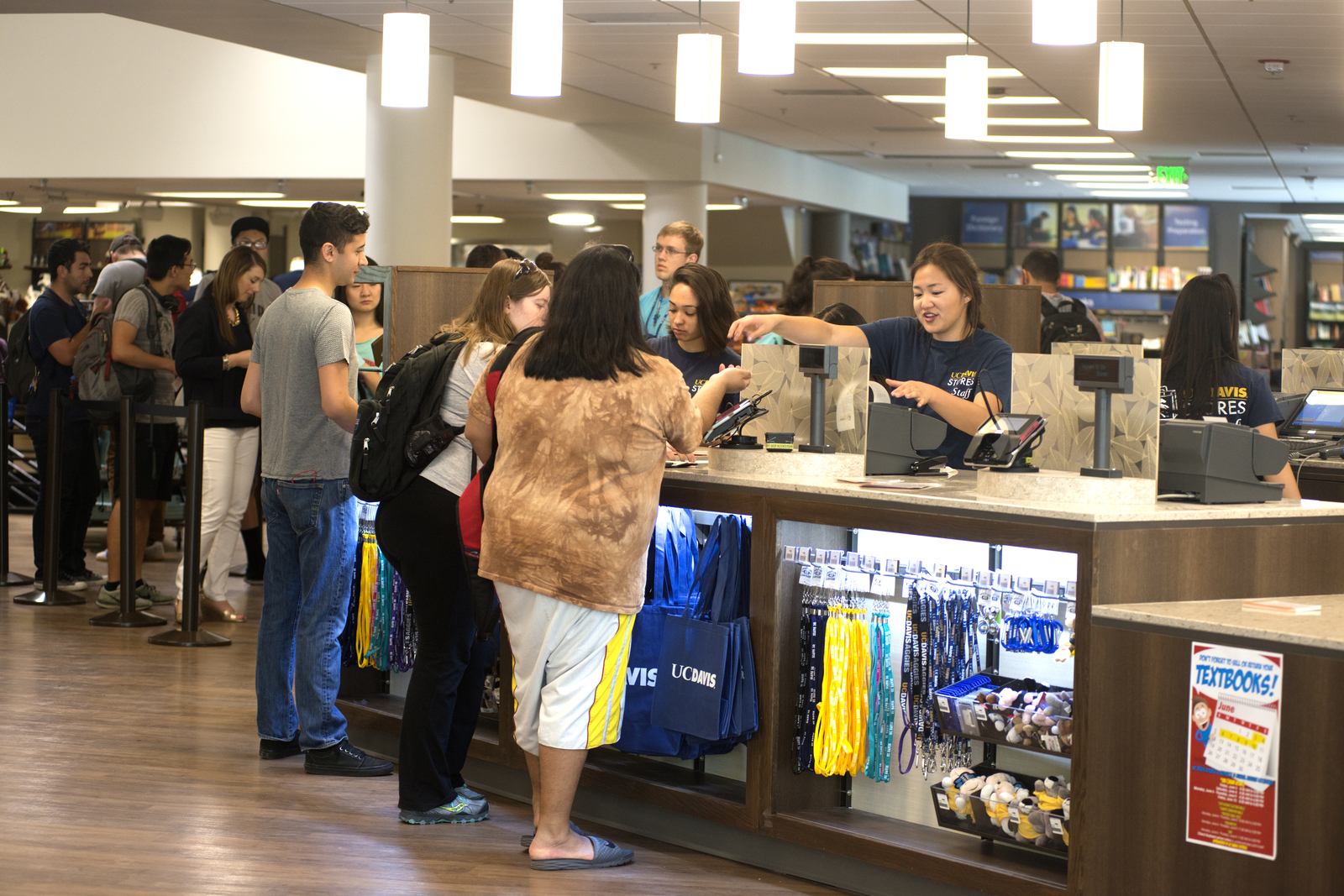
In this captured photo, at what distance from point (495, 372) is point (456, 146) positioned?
10027 millimetres

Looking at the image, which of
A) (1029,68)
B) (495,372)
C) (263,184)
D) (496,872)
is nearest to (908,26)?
(1029,68)

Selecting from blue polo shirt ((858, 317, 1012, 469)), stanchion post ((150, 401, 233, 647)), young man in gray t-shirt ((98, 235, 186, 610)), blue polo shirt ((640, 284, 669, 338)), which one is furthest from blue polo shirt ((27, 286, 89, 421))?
blue polo shirt ((858, 317, 1012, 469))

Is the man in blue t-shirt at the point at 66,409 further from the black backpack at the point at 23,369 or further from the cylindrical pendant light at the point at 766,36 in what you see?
the cylindrical pendant light at the point at 766,36

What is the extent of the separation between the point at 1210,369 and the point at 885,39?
4.33 metres

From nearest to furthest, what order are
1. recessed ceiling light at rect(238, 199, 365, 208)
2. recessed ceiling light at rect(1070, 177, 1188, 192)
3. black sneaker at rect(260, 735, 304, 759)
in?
black sneaker at rect(260, 735, 304, 759) < recessed ceiling light at rect(238, 199, 365, 208) < recessed ceiling light at rect(1070, 177, 1188, 192)

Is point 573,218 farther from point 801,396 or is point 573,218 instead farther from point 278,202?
point 801,396

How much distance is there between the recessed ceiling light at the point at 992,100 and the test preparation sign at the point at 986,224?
9.07m

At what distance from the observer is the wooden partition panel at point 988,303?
6188 mm

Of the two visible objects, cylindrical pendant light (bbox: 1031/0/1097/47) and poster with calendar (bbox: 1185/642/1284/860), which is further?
cylindrical pendant light (bbox: 1031/0/1097/47)

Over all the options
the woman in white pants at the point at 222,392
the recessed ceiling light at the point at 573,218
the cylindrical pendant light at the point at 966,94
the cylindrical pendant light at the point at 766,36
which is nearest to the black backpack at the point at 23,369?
the woman in white pants at the point at 222,392

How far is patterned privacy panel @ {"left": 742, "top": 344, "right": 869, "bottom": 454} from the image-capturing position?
3.80 meters

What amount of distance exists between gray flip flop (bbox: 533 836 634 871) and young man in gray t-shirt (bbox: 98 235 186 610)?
12.4ft

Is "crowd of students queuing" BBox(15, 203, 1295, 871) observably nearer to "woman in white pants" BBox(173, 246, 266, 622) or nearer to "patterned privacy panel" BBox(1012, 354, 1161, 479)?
"woman in white pants" BBox(173, 246, 266, 622)

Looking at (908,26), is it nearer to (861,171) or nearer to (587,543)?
(587,543)
